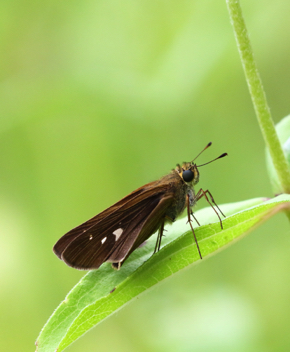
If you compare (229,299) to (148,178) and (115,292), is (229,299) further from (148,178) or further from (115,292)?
(115,292)

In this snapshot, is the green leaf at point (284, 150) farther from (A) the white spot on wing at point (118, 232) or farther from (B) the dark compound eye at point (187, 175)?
(A) the white spot on wing at point (118, 232)

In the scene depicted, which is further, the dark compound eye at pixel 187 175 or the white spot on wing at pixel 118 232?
the dark compound eye at pixel 187 175

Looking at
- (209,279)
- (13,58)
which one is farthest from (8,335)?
(13,58)

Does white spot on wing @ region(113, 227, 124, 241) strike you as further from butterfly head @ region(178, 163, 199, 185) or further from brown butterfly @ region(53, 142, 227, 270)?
butterfly head @ region(178, 163, 199, 185)

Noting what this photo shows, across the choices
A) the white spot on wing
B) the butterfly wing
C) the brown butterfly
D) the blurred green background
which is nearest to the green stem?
the brown butterfly

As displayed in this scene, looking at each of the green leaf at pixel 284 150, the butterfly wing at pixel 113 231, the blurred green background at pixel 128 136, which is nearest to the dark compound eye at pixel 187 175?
the butterfly wing at pixel 113 231

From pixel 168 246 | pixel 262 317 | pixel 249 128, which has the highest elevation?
pixel 249 128

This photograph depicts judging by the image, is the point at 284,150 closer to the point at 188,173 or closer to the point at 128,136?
the point at 188,173
